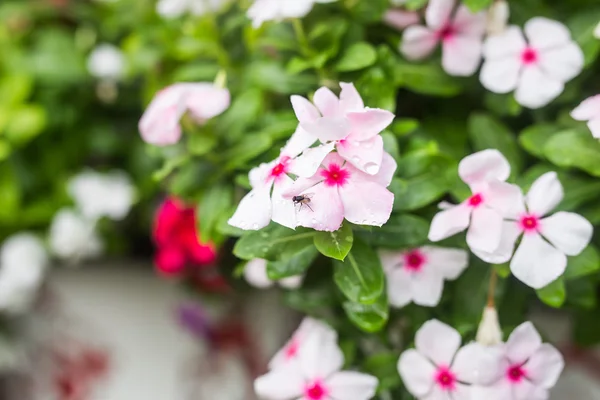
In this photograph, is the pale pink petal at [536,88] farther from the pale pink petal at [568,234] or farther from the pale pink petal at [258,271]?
the pale pink petal at [258,271]

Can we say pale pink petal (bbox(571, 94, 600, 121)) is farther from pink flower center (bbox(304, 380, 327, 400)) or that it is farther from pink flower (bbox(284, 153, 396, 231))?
pink flower center (bbox(304, 380, 327, 400))

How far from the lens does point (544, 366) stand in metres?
0.56

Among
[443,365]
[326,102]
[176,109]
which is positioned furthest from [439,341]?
[176,109]

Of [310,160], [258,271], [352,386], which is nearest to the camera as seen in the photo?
[310,160]

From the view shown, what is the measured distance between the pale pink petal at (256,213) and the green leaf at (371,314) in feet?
0.44

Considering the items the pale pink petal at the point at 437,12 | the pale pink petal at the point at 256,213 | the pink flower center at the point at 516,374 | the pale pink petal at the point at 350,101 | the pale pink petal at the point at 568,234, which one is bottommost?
the pink flower center at the point at 516,374

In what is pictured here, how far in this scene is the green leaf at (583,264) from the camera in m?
0.58

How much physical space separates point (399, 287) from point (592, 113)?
0.22m

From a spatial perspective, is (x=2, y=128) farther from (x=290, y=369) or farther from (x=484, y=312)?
(x=484, y=312)

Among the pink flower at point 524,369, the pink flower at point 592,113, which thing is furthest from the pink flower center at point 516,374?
the pink flower at point 592,113

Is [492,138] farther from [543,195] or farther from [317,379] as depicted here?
[317,379]

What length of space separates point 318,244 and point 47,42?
2.41 feet

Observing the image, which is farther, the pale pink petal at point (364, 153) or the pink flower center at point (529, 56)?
the pink flower center at point (529, 56)

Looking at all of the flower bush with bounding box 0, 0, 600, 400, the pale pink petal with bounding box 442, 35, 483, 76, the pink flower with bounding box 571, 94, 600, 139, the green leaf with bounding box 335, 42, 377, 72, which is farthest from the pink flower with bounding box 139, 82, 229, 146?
the pink flower with bounding box 571, 94, 600, 139
